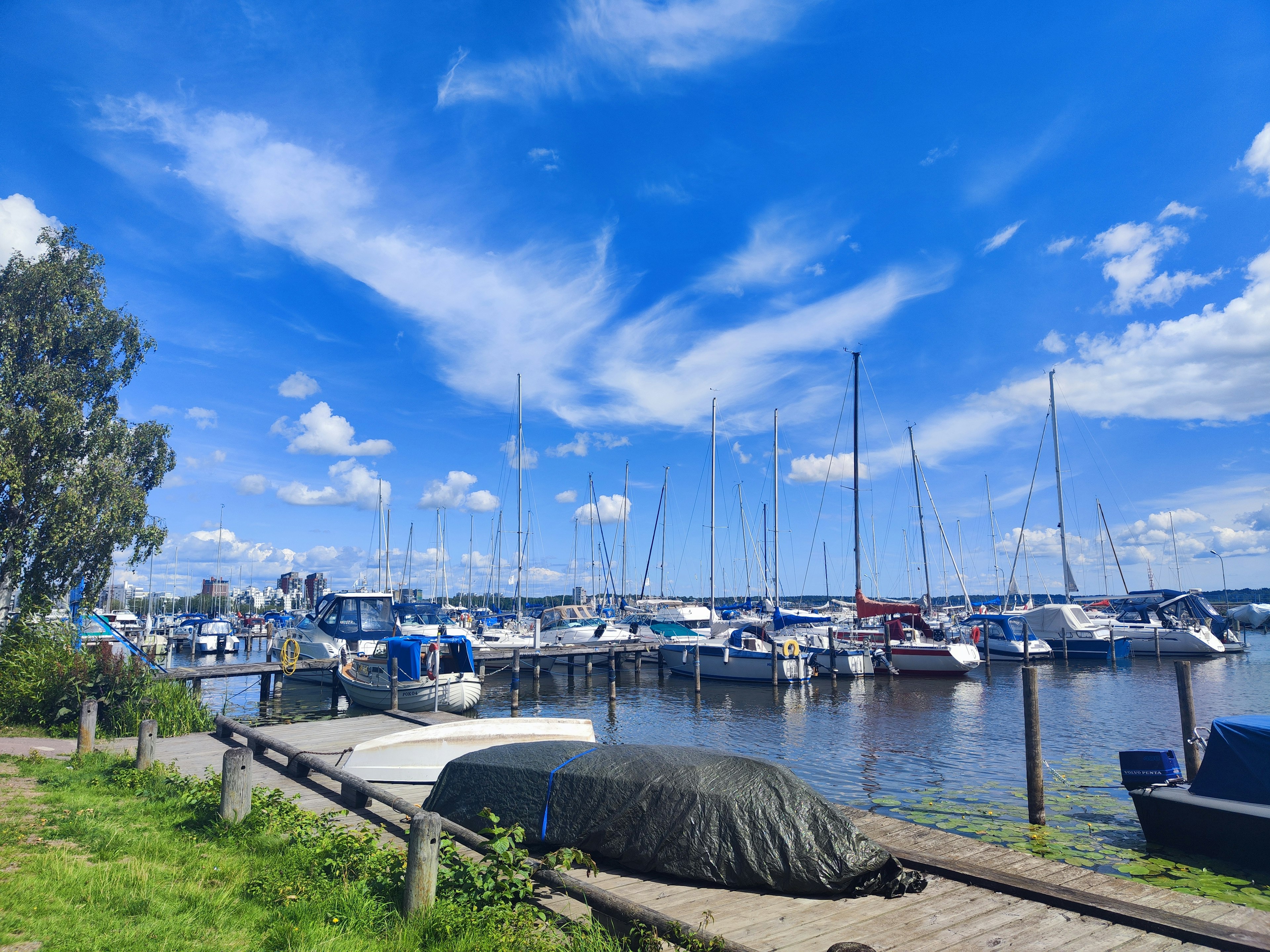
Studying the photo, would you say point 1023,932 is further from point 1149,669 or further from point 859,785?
point 1149,669

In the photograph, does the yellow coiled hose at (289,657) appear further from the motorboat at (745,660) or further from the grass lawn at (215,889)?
the motorboat at (745,660)

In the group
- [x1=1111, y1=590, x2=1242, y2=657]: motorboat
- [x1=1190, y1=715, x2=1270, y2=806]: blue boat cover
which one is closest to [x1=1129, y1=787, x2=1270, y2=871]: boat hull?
[x1=1190, y1=715, x2=1270, y2=806]: blue boat cover

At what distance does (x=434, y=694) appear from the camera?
82.0 ft

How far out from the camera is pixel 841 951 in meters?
4.75

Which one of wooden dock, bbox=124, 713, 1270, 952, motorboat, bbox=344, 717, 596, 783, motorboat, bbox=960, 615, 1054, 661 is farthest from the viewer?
motorboat, bbox=960, 615, 1054, 661

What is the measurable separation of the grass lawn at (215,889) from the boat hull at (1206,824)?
10714 mm

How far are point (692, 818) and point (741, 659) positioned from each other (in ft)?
105

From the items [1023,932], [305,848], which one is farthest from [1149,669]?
[305,848]

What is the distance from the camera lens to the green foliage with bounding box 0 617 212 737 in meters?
16.0

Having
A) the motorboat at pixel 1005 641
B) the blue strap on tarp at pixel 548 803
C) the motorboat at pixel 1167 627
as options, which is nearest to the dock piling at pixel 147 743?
the blue strap on tarp at pixel 548 803

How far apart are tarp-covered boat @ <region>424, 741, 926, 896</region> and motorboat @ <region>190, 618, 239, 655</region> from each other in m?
55.3

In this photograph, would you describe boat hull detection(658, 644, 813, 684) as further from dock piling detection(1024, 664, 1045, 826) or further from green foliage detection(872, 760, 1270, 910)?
A: dock piling detection(1024, 664, 1045, 826)

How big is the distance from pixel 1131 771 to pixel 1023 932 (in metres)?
8.25

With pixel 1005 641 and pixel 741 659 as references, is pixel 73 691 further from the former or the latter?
pixel 1005 641
